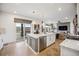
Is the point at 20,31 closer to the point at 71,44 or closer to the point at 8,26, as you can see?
the point at 8,26

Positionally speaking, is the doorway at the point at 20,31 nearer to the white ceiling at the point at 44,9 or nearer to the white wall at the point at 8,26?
the white wall at the point at 8,26

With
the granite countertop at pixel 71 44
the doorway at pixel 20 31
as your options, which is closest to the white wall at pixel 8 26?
the doorway at pixel 20 31

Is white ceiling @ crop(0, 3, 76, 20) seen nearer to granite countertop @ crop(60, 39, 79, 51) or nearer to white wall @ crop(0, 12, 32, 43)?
white wall @ crop(0, 12, 32, 43)

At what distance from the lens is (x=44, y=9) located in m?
1.50

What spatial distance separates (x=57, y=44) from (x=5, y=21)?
1077 millimetres

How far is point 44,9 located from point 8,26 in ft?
2.56

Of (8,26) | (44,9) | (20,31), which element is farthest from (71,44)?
(8,26)

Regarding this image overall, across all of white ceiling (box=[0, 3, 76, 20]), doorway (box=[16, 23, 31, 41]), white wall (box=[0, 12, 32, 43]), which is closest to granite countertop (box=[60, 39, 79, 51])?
white ceiling (box=[0, 3, 76, 20])

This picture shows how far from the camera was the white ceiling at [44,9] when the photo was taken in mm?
1399

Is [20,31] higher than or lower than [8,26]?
lower

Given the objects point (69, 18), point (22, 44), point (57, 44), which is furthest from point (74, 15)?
point (22, 44)

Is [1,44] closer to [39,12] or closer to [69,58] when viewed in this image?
[39,12]

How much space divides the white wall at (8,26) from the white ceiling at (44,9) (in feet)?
0.36

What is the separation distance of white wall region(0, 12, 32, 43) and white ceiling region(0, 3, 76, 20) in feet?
0.36
